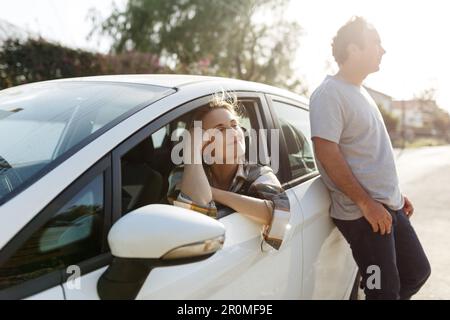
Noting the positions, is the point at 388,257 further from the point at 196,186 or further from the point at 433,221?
the point at 433,221

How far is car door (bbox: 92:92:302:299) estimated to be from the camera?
139 cm

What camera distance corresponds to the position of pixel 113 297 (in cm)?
125

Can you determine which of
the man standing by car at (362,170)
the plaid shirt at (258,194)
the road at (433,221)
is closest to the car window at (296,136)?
the man standing by car at (362,170)

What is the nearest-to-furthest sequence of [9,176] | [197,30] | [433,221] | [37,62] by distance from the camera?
[9,176] → [433,221] → [37,62] → [197,30]

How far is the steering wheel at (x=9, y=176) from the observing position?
4.72ft

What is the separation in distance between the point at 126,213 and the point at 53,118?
0.53 metres

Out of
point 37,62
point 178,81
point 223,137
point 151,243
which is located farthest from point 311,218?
point 37,62

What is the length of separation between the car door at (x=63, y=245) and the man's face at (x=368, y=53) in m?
1.49

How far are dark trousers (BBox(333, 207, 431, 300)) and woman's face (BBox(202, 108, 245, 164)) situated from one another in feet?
2.46

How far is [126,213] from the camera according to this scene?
5.17ft

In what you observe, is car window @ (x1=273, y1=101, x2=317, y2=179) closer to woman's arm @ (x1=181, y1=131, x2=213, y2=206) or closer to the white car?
the white car
